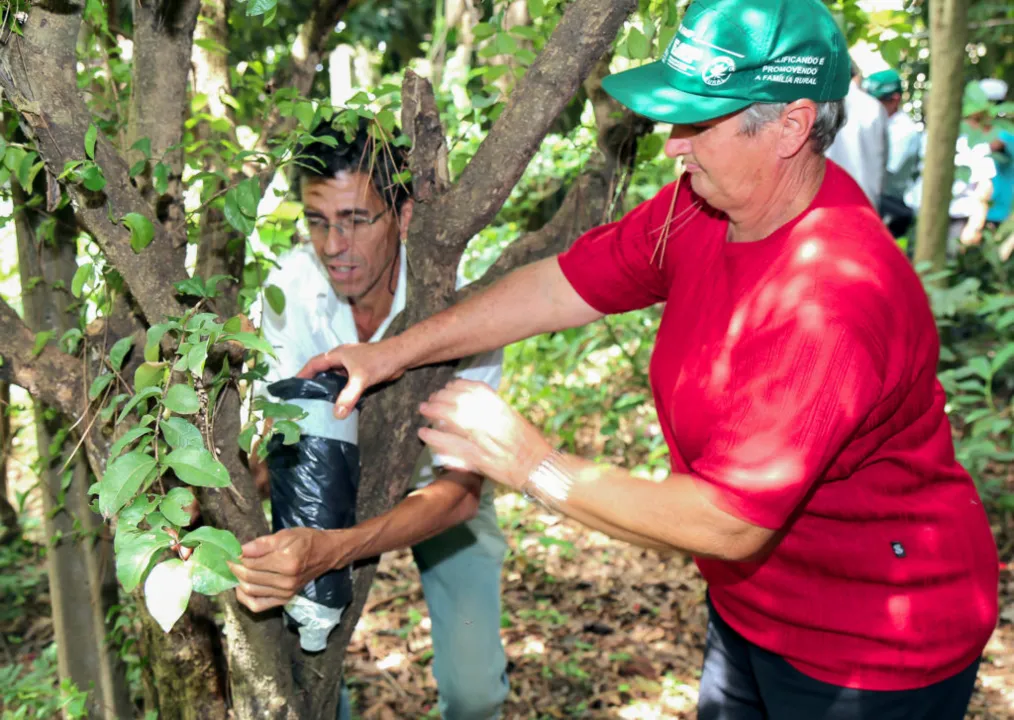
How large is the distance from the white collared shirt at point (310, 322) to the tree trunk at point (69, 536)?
0.51m

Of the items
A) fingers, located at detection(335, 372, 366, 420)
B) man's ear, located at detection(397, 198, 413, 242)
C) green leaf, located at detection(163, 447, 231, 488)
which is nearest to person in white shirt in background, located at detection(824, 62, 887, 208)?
man's ear, located at detection(397, 198, 413, 242)

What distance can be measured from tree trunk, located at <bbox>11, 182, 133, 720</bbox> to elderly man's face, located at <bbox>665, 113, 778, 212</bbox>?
4.82ft

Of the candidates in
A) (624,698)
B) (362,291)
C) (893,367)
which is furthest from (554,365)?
(893,367)

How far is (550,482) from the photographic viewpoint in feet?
5.19

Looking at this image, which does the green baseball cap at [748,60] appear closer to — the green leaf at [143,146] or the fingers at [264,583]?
the green leaf at [143,146]

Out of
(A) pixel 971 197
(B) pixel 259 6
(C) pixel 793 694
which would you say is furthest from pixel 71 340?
(A) pixel 971 197

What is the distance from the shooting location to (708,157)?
1665mm

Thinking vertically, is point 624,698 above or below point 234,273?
below

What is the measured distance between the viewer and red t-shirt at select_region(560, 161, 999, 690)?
1.46 meters

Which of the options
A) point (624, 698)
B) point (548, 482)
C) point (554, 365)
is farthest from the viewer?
point (554, 365)

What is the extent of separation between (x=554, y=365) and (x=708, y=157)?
4154mm

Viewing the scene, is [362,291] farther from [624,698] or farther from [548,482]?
[624,698]

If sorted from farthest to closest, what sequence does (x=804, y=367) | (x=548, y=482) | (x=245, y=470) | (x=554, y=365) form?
(x=554, y=365), (x=245, y=470), (x=548, y=482), (x=804, y=367)

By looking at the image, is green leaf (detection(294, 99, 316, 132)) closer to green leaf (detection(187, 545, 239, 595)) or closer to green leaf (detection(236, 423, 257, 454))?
green leaf (detection(236, 423, 257, 454))
